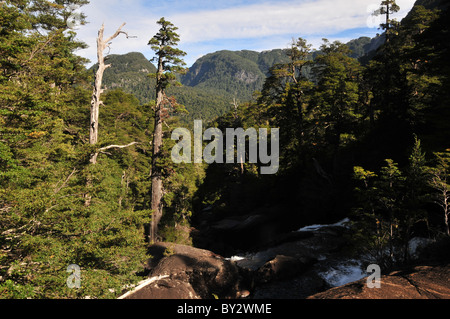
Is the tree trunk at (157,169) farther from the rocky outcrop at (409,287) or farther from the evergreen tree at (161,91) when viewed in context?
the rocky outcrop at (409,287)

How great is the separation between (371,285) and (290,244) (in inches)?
444

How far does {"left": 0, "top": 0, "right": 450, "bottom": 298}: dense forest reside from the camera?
243 inches

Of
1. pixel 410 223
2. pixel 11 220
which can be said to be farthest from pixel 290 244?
pixel 11 220

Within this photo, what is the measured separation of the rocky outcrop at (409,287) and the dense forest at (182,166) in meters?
2.45

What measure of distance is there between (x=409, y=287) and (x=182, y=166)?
58.4 feet

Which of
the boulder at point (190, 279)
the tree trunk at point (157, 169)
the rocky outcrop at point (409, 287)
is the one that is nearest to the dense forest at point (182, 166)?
the tree trunk at point (157, 169)

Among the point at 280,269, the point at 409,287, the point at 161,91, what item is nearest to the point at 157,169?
the point at 161,91

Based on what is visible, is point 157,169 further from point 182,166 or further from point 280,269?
point 280,269

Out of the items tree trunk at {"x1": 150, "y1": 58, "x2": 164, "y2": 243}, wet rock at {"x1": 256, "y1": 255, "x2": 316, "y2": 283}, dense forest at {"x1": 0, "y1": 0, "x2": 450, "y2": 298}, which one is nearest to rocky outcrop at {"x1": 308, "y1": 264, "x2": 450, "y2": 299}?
dense forest at {"x1": 0, "y1": 0, "x2": 450, "y2": 298}

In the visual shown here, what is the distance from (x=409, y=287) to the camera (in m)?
5.04
